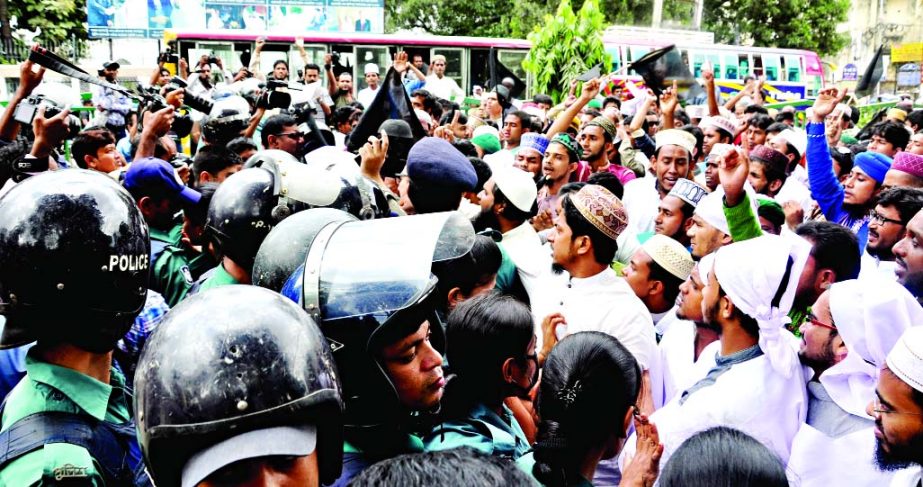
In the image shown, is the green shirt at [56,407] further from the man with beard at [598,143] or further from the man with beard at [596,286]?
the man with beard at [598,143]

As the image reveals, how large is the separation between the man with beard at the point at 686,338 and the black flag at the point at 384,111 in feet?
11.7

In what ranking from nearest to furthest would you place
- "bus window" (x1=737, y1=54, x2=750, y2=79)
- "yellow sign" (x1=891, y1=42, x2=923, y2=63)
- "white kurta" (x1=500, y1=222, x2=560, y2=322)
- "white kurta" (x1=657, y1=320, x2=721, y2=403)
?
1. "white kurta" (x1=657, y1=320, x2=721, y2=403)
2. "white kurta" (x1=500, y1=222, x2=560, y2=322)
3. "bus window" (x1=737, y1=54, x2=750, y2=79)
4. "yellow sign" (x1=891, y1=42, x2=923, y2=63)

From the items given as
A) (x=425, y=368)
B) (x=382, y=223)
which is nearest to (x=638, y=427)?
(x=425, y=368)

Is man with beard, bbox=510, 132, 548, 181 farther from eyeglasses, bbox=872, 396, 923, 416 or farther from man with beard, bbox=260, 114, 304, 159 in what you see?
eyeglasses, bbox=872, 396, 923, 416

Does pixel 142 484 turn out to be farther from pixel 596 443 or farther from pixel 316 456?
pixel 596 443

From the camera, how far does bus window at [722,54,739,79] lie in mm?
24938

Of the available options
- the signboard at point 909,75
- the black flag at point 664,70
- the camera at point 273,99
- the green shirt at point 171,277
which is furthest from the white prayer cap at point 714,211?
the signboard at point 909,75

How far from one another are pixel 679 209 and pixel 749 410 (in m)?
2.39

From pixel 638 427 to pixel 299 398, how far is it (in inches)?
50.8

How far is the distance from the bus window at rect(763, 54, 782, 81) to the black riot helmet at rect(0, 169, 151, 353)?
27.0 metres

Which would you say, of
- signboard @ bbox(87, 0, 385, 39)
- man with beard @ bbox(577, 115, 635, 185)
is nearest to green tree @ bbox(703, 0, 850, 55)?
signboard @ bbox(87, 0, 385, 39)

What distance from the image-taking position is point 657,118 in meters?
10.8

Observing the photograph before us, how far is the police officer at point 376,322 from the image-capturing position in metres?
1.89

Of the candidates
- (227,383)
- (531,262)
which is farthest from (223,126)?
(227,383)
